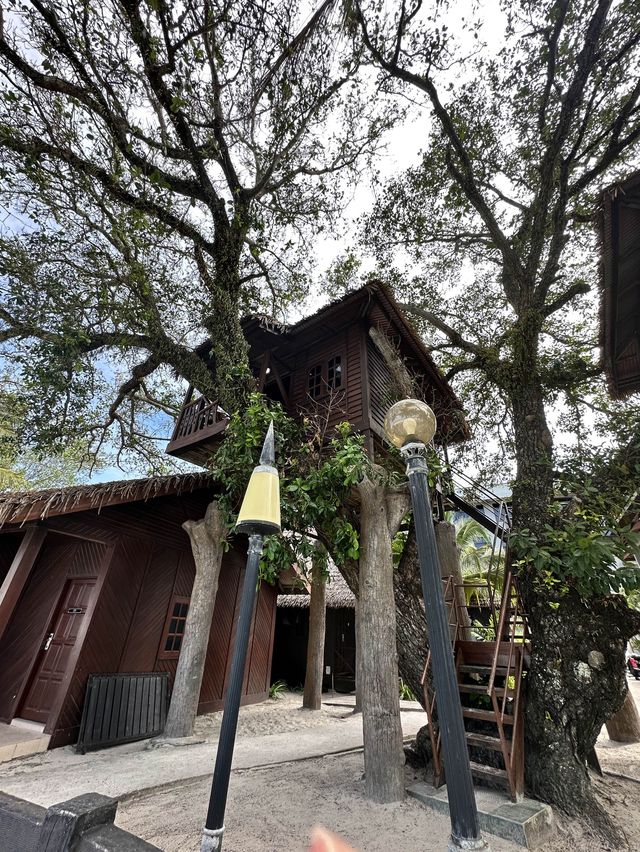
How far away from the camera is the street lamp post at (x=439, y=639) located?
5.08ft

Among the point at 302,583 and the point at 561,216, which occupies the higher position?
the point at 561,216

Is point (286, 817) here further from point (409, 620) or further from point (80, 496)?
point (80, 496)

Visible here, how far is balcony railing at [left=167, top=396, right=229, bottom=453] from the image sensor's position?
7984 mm

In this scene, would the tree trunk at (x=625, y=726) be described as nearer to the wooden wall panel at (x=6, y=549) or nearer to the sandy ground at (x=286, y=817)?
the sandy ground at (x=286, y=817)

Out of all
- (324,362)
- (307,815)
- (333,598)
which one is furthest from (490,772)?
(333,598)

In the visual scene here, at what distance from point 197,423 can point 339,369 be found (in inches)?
137

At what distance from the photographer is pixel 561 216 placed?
254 inches

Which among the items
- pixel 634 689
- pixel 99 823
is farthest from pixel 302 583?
pixel 634 689

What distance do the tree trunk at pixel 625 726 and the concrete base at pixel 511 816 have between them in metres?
5.52

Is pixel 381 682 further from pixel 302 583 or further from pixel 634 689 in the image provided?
pixel 634 689

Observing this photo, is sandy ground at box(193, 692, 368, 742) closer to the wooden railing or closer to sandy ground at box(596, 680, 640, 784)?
sandy ground at box(596, 680, 640, 784)

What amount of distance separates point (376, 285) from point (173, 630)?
27.2ft

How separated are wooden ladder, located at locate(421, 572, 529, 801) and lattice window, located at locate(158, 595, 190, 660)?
17.7 feet

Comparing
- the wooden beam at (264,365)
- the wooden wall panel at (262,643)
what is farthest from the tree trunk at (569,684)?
the wooden wall panel at (262,643)
